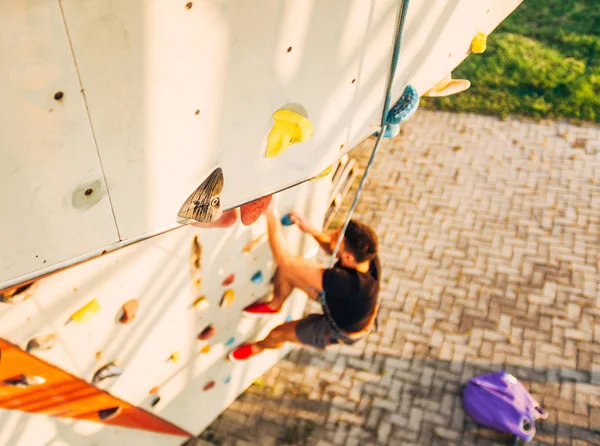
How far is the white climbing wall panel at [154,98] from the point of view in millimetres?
1152

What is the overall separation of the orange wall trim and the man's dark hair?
5.66 feet

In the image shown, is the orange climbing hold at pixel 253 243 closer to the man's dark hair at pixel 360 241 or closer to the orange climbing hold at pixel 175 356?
the man's dark hair at pixel 360 241

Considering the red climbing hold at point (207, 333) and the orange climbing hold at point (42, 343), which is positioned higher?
the orange climbing hold at point (42, 343)

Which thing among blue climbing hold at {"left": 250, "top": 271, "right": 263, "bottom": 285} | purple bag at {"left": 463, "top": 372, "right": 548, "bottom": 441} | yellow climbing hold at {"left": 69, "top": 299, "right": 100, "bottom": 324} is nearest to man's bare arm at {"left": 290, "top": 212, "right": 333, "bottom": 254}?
blue climbing hold at {"left": 250, "top": 271, "right": 263, "bottom": 285}

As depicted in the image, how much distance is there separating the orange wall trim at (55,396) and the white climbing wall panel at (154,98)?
972 millimetres

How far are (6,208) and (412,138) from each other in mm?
6796

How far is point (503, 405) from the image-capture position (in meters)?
4.08

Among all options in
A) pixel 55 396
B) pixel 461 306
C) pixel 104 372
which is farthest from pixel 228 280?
pixel 461 306

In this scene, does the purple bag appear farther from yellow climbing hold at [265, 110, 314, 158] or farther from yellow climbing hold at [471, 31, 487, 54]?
yellow climbing hold at [265, 110, 314, 158]

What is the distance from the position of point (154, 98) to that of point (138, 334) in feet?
5.63

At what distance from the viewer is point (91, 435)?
303 cm

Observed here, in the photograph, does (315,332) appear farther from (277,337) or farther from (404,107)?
(404,107)

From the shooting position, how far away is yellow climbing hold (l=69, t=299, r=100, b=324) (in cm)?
224

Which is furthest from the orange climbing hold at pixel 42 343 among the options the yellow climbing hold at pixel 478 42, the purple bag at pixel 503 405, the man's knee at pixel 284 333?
the purple bag at pixel 503 405
